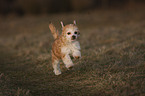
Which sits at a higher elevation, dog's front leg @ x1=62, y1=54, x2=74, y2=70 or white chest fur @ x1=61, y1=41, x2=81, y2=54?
white chest fur @ x1=61, y1=41, x2=81, y2=54

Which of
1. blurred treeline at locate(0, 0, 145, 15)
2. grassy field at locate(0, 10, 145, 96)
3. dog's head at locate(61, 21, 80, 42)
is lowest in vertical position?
grassy field at locate(0, 10, 145, 96)

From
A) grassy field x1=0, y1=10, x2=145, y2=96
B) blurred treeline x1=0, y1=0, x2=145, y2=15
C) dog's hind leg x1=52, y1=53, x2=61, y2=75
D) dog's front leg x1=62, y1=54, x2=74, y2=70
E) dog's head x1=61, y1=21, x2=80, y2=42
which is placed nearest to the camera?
grassy field x1=0, y1=10, x2=145, y2=96

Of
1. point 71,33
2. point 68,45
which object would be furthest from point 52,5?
point 71,33

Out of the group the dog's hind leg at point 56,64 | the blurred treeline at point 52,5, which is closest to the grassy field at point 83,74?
the dog's hind leg at point 56,64

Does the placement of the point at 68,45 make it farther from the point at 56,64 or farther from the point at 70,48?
the point at 56,64

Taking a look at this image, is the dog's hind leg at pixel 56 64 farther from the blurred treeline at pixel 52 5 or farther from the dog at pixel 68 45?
the blurred treeline at pixel 52 5

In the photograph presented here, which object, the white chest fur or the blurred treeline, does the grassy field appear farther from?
the blurred treeline

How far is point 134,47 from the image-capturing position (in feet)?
23.8

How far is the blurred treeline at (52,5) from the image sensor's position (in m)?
22.9

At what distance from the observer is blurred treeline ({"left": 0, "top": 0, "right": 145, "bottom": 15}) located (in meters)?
22.9

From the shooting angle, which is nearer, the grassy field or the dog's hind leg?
the grassy field

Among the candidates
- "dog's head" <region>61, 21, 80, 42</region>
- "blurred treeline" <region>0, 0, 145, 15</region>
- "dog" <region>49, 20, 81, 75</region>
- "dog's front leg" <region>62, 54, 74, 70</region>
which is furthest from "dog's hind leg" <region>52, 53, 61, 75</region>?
"blurred treeline" <region>0, 0, 145, 15</region>

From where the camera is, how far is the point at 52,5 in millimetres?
23516

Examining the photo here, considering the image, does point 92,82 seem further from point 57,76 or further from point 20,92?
point 20,92
